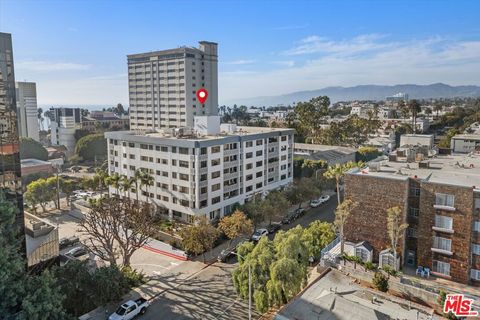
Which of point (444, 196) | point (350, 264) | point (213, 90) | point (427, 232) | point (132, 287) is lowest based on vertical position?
point (132, 287)

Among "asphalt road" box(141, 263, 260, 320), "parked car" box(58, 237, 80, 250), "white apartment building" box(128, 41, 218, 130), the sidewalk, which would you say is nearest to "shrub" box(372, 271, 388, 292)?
"asphalt road" box(141, 263, 260, 320)

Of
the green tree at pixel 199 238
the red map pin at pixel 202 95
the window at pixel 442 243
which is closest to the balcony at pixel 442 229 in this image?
the window at pixel 442 243

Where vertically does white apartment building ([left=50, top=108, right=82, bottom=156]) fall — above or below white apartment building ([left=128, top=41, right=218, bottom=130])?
below

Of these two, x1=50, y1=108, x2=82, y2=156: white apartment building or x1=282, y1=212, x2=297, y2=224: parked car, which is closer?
x1=282, y1=212, x2=297, y2=224: parked car

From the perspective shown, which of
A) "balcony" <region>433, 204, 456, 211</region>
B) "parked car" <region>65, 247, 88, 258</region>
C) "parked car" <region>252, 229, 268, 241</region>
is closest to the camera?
"balcony" <region>433, 204, 456, 211</region>

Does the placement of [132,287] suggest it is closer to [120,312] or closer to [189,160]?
[120,312]

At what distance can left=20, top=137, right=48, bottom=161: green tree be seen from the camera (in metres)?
100

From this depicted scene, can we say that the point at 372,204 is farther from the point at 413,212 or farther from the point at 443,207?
the point at 443,207

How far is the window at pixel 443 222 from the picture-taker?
32.7 m

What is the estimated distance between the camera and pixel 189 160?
52.7 metres

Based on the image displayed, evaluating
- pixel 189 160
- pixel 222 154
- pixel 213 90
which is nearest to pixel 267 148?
pixel 222 154

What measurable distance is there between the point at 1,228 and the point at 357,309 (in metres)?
23.5

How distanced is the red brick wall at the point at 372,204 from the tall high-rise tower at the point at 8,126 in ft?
97.6

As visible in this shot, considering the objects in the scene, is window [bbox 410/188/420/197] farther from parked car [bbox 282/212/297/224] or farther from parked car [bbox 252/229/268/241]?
parked car [bbox 282/212/297/224]
